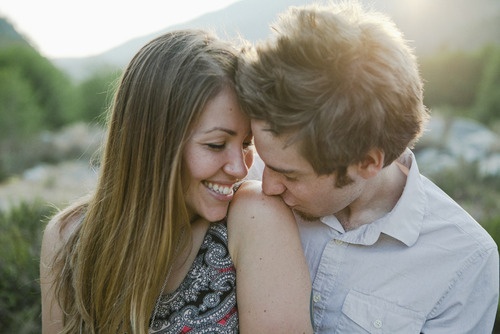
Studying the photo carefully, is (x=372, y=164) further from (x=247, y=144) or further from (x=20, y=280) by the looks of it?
(x=20, y=280)

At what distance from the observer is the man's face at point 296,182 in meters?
2.23

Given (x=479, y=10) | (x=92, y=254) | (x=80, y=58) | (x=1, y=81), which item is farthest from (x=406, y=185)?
(x=479, y=10)

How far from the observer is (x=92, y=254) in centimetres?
253

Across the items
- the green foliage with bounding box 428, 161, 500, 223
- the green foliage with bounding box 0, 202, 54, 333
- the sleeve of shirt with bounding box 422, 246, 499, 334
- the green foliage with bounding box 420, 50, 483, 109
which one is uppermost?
the sleeve of shirt with bounding box 422, 246, 499, 334

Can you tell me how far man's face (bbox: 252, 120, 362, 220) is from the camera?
7.32 feet

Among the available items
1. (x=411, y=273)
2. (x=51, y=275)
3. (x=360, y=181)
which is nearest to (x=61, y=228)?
(x=51, y=275)

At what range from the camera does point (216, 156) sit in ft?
7.45

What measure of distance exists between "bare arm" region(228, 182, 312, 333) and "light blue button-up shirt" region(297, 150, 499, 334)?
19 cm

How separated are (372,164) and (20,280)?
101 inches

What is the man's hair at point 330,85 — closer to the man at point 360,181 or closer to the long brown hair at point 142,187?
the man at point 360,181

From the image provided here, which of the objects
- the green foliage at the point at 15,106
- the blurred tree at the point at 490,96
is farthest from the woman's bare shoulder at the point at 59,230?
A: the blurred tree at the point at 490,96

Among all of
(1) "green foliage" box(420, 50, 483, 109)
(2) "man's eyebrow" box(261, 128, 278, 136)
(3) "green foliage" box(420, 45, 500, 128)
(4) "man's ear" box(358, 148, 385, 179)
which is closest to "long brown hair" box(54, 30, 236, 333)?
(2) "man's eyebrow" box(261, 128, 278, 136)

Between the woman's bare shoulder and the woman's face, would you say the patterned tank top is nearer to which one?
the woman's face

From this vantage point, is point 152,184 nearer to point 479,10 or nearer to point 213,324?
point 213,324
